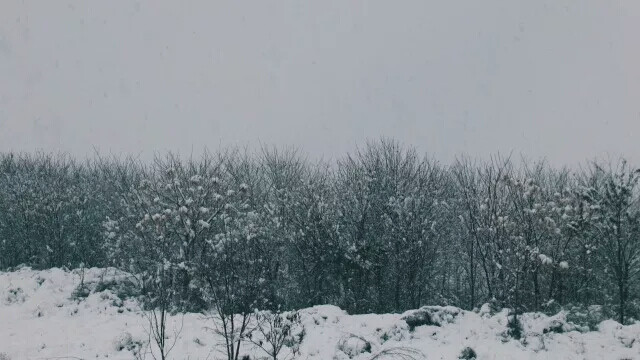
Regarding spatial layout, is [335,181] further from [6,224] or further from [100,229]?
[6,224]

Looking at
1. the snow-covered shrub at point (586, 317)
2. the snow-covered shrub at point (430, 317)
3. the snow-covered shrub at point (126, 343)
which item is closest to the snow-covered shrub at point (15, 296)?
the snow-covered shrub at point (126, 343)

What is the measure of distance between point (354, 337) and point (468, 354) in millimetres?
3040

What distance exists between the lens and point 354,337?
12.8 metres

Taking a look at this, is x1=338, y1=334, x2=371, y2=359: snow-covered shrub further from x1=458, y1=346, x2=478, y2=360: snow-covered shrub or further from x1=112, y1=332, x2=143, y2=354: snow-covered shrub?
x1=112, y1=332, x2=143, y2=354: snow-covered shrub

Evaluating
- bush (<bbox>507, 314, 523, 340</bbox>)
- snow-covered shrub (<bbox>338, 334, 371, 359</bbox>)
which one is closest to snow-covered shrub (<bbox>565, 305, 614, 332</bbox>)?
bush (<bbox>507, 314, 523, 340</bbox>)

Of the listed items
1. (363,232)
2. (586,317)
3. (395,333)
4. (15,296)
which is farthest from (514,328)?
(15,296)

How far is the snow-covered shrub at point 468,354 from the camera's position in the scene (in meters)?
11.6

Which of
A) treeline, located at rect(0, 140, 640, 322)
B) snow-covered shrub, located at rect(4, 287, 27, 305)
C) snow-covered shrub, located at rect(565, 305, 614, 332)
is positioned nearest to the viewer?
snow-covered shrub, located at rect(565, 305, 614, 332)

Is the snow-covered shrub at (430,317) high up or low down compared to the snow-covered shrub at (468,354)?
up

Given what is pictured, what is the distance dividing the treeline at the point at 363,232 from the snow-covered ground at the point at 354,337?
1.58 m

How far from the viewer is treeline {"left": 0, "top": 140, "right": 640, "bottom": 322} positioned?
1570cm

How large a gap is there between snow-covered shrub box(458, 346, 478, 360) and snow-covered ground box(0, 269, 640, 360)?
120 mm

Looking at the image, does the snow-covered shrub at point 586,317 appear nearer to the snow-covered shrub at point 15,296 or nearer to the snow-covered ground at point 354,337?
the snow-covered ground at point 354,337

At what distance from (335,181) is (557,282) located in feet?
36.7
